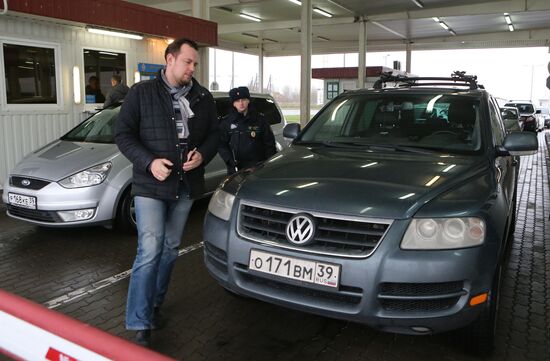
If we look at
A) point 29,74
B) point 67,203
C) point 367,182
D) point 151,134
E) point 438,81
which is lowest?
point 67,203

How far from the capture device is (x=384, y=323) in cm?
251

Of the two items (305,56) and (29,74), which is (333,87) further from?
(29,74)

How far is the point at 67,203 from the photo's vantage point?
5.01 meters

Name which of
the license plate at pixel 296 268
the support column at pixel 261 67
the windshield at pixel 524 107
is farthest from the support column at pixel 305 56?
the windshield at pixel 524 107

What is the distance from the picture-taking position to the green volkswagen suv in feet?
8.11

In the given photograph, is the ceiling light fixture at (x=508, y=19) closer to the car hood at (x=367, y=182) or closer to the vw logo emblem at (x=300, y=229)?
the car hood at (x=367, y=182)

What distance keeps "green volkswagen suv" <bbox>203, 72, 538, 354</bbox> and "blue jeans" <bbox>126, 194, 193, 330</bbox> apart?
0.25m

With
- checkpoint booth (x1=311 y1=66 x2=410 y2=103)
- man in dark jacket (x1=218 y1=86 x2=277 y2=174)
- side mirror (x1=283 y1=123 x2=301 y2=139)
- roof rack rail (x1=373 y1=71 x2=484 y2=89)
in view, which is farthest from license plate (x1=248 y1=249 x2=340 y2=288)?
checkpoint booth (x1=311 y1=66 x2=410 y2=103)

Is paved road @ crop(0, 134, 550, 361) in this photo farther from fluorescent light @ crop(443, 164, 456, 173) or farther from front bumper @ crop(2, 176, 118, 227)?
fluorescent light @ crop(443, 164, 456, 173)

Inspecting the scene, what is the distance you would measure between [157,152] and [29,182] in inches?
116

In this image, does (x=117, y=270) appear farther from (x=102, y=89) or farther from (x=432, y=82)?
(x=102, y=89)

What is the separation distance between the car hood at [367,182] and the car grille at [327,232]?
47 mm

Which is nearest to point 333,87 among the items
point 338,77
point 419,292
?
point 338,77

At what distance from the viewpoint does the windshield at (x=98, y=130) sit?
19.8 ft
